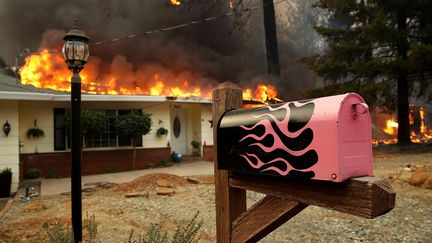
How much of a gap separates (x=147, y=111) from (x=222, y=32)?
1895 cm

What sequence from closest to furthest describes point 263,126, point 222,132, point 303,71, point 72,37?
point 263,126 → point 222,132 → point 72,37 → point 303,71

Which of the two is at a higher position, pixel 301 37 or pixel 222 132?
pixel 301 37

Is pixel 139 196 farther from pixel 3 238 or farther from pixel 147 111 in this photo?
pixel 147 111

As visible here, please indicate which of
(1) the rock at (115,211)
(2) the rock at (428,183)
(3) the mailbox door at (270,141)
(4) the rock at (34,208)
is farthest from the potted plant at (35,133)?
(2) the rock at (428,183)

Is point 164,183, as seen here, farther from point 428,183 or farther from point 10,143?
point 428,183

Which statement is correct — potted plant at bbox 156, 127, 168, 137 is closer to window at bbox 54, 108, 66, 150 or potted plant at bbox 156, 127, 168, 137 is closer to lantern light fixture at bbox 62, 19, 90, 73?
window at bbox 54, 108, 66, 150

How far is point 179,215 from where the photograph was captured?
6312mm

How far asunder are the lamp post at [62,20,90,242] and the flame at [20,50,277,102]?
37.9ft

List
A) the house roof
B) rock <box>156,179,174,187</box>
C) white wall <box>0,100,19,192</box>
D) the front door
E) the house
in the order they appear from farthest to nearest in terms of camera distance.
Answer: the front door → the house roof → the house → white wall <box>0,100,19,192</box> → rock <box>156,179,174,187</box>

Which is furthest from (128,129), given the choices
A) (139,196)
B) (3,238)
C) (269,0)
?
(269,0)

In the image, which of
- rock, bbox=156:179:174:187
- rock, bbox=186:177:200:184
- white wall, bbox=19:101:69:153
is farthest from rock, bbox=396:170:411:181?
white wall, bbox=19:101:69:153

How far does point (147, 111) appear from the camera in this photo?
45.3 feet

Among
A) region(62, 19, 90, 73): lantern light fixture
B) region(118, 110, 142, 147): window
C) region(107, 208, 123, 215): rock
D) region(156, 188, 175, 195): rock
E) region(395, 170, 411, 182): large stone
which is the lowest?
region(107, 208, 123, 215): rock

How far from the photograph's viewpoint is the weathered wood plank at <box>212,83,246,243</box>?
187cm
